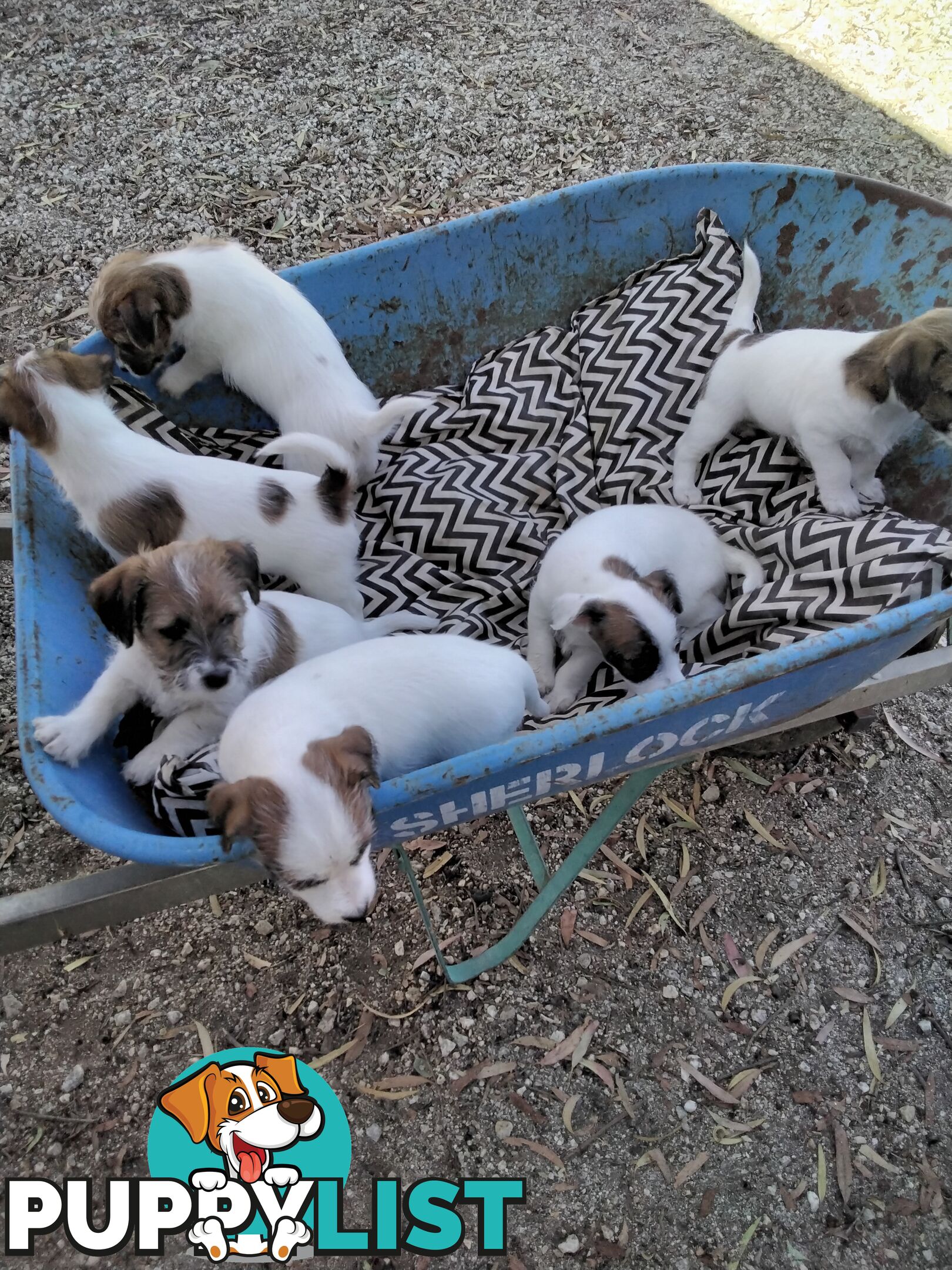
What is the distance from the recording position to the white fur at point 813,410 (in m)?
2.79

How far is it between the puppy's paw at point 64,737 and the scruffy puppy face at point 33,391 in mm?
868

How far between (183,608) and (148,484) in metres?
0.60

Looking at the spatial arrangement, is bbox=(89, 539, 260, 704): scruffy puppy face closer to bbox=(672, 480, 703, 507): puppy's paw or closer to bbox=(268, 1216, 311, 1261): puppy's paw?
bbox=(268, 1216, 311, 1261): puppy's paw

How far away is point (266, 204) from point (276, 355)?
3116 millimetres

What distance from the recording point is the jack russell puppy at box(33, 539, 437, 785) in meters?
2.08

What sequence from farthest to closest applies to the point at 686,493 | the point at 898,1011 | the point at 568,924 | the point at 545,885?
the point at 686,493, the point at 568,924, the point at 898,1011, the point at 545,885

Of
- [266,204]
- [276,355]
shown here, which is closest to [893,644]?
[276,355]

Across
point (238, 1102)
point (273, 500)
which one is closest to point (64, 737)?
point (273, 500)

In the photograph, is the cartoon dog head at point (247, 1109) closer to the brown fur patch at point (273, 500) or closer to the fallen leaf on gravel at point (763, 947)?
the fallen leaf on gravel at point (763, 947)

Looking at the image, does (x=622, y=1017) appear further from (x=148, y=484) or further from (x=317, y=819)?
(x=148, y=484)

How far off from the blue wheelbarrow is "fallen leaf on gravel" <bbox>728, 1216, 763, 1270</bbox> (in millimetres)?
996

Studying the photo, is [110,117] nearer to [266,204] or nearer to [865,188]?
[266,204]

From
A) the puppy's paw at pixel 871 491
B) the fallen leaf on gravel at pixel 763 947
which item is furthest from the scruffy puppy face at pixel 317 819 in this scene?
the puppy's paw at pixel 871 491

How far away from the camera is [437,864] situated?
3.10 meters
